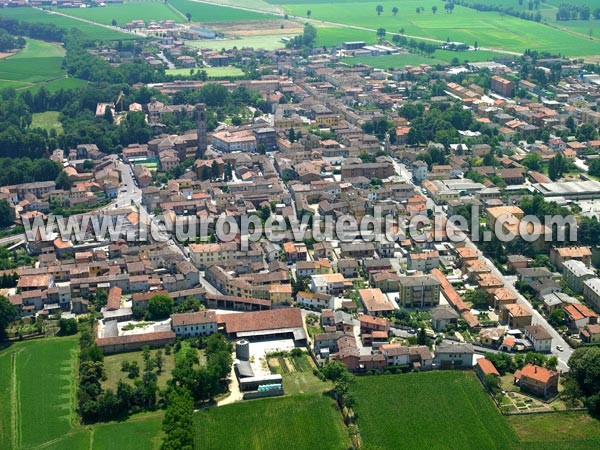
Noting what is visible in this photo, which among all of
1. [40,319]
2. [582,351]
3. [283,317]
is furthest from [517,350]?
[40,319]

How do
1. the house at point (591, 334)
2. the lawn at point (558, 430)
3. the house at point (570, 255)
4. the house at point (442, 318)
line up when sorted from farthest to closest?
1. the house at point (570, 255)
2. the house at point (442, 318)
3. the house at point (591, 334)
4. the lawn at point (558, 430)

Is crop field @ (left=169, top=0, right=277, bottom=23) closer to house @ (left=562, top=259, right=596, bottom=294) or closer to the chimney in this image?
the chimney

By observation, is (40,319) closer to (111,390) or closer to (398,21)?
(111,390)

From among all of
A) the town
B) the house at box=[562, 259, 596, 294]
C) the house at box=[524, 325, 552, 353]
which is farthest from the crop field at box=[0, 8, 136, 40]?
the house at box=[524, 325, 552, 353]

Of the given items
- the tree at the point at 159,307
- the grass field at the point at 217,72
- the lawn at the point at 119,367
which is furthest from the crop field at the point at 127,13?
the lawn at the point at 119,367

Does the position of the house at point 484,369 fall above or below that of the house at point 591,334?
below

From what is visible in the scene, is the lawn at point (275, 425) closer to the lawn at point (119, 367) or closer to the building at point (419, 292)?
the lawn at point (119, 367)

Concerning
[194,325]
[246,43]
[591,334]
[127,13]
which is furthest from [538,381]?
[127,13]
